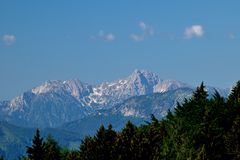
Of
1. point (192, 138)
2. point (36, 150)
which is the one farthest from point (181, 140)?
point (36, 150)

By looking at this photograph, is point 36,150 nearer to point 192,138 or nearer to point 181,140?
point 181,140

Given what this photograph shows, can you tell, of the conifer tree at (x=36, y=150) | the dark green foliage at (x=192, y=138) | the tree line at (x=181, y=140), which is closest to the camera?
the dark green foliage at (x=192, y=138)

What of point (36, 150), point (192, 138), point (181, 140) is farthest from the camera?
point (36, 150)

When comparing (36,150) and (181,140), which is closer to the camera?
(181,140)

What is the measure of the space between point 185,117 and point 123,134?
334 inches

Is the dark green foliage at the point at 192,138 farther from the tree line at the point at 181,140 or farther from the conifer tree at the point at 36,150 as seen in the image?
the conifer tree at the point at 36,150

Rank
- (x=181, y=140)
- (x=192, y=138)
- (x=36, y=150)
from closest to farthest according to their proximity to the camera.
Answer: (x=192, y=138) < (x=181, y=140) < (x=36, y=150)

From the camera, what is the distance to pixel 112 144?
2876 inches

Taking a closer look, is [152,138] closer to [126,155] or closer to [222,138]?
[126,155]

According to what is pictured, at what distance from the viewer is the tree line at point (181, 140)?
66.1m

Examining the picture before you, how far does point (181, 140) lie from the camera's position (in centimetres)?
6638

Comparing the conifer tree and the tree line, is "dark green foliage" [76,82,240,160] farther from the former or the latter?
the conifer tree

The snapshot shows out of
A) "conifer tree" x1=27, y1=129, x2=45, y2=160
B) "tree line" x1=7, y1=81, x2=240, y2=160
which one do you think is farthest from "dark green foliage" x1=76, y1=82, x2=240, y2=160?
"conifer tree" x1=27, y1=129, x2=45, y2=160

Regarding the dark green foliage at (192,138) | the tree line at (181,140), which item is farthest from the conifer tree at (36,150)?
the dark green foliage at (192,138)
